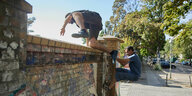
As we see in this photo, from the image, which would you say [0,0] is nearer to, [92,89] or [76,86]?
[76,86]

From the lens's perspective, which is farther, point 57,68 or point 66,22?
point 66,22

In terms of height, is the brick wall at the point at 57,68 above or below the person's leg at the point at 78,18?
below

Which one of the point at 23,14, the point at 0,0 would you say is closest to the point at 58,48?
the point at 23,14

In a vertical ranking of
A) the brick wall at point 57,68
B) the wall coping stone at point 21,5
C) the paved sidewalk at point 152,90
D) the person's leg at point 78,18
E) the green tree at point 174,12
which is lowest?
the paved sidewalk at point 152,90

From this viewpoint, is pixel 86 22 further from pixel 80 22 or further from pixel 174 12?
pixel 174 12

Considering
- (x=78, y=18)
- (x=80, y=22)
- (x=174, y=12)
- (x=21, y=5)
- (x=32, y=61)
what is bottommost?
(x=32, y=61)

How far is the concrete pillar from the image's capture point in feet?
5.02

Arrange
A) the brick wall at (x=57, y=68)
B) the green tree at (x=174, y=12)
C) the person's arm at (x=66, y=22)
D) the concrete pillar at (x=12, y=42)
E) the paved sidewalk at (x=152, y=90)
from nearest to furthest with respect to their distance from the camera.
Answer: the concrete pillar at (x=12, y=42) < the brick wall at (x=57, y=68) < the person's arm at (x=66, y=22) < the green tree at (x=174, y=12) < the paved sidewalk at (x=152, y=90)

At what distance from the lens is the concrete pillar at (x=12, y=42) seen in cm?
153

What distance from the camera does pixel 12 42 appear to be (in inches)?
64.6

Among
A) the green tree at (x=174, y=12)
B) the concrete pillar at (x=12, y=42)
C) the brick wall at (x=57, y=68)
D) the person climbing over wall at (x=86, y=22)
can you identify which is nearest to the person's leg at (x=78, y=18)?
the person climbing over wall at (x=86, y=22)

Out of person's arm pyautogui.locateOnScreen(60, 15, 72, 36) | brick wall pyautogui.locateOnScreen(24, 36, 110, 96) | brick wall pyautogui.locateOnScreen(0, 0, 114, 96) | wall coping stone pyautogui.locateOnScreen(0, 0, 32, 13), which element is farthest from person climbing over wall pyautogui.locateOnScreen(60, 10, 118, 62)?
wall coping stone pyautogui.locateOnScreen(0, 0, 32, 13)

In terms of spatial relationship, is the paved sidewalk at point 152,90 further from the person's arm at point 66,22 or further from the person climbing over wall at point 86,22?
the person's arm at point 66,22

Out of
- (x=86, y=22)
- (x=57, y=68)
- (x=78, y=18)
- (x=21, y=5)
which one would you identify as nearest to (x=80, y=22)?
(x=78, y=18)
